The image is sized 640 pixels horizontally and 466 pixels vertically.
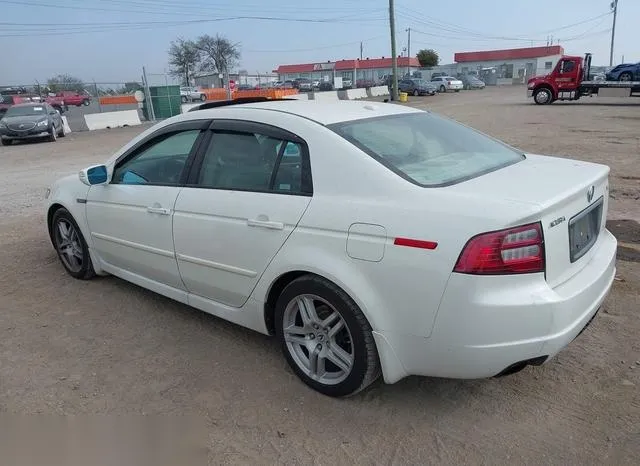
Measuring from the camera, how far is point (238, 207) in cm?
317

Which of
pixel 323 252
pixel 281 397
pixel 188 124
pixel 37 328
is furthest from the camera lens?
pixel 37 328

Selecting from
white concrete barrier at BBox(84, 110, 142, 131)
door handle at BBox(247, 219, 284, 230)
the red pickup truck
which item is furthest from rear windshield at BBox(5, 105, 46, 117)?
the red pickup truck

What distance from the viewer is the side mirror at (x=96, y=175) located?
418cm

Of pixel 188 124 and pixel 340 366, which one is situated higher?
pixel 188 124

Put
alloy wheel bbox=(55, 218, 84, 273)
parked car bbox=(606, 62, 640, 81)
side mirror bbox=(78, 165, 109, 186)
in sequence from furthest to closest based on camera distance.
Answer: parked car bbox=(606, 62, 640, 81) < alloy wheel bbox=(55, 218, 84, 273) < side mirror bbox=(78, 165, 109, 186)

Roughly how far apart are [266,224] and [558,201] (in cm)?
151

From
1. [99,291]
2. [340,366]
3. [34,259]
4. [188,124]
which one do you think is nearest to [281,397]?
[340,366]

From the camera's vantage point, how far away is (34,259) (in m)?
5.67

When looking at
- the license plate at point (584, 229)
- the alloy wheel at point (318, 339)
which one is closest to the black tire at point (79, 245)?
the alloy wheel at point (318, 339)

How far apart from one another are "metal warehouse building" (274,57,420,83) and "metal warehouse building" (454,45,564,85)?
8.53 m

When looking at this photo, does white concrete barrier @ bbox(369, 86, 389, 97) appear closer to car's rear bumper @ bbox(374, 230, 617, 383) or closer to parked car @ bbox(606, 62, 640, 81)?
parked car @ bbox(606, 62, 640, 81)

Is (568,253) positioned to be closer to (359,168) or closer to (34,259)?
(359,168)

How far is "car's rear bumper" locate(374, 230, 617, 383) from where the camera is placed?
2.35m

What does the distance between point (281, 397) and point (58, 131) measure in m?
21.3
